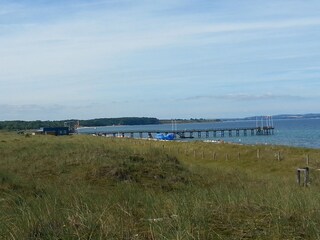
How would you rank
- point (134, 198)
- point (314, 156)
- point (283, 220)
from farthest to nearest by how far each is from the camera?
1. point (314, 156)
2. point (134, 198)
3. point (283, 220)

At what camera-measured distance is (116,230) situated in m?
6.40

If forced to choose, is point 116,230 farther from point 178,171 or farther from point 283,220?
point 178,171

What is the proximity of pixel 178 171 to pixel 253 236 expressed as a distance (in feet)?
62.4

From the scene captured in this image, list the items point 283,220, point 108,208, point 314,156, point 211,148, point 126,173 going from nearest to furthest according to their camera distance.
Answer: point 283,220
point 108,208
point 126,173
point 314,156
point 211,148

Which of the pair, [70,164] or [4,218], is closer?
[4,218]

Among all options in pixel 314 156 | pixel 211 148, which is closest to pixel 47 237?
pixel 314 156

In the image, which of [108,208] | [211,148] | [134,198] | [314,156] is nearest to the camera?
[108,208]

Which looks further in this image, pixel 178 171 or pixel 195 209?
pixel 178 171

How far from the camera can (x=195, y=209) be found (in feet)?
23.7

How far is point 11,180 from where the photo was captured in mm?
18016

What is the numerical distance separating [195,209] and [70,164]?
62.6 ft

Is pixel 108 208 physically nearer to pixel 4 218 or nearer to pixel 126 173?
pixel 4 218

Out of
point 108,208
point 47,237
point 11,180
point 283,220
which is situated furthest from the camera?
point 11,180

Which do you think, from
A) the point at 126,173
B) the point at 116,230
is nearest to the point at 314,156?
the point at 126,173
